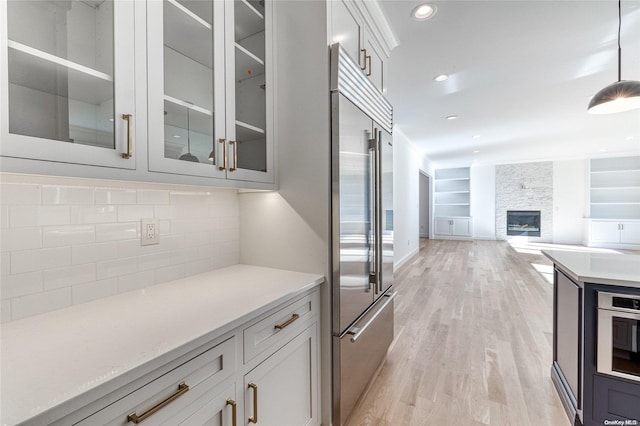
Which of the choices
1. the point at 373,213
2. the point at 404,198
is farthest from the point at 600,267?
the point at 404,198

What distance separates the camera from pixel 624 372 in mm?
1451

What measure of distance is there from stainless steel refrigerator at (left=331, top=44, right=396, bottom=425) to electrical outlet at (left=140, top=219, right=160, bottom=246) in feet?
2.98

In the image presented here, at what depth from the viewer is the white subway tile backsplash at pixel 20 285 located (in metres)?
0.98

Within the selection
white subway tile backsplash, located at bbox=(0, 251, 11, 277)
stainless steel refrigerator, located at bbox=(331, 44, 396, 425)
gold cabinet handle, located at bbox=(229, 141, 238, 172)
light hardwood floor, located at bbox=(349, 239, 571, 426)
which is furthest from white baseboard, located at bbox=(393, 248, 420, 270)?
white subway tile backsplash, located at bbox=(0, 251, 11, 277)

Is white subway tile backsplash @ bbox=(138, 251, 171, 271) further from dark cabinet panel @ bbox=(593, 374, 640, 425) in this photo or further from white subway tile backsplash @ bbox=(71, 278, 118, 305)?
dark cabinet panel @ bbox=(593, 374, 640, 425)

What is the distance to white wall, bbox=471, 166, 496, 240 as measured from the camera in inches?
376

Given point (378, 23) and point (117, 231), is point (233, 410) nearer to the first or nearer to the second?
point (117, 231)

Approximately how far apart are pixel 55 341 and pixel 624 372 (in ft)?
8.09

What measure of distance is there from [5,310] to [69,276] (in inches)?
7.7

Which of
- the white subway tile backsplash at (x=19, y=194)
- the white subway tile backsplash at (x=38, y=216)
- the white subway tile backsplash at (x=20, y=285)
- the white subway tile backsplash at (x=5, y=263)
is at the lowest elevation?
the white subway tile backsplash at (x=20, y=285)

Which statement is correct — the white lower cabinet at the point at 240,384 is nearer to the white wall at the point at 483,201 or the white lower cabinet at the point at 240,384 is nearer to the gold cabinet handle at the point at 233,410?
the gold cabinet handle at the point at 233,410

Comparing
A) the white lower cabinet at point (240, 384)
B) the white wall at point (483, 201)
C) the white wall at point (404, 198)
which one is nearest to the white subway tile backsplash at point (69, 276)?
the white lower cabinet at point (240, 384)

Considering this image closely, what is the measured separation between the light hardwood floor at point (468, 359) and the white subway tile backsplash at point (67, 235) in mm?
1720

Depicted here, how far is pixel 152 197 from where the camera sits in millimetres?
1418
